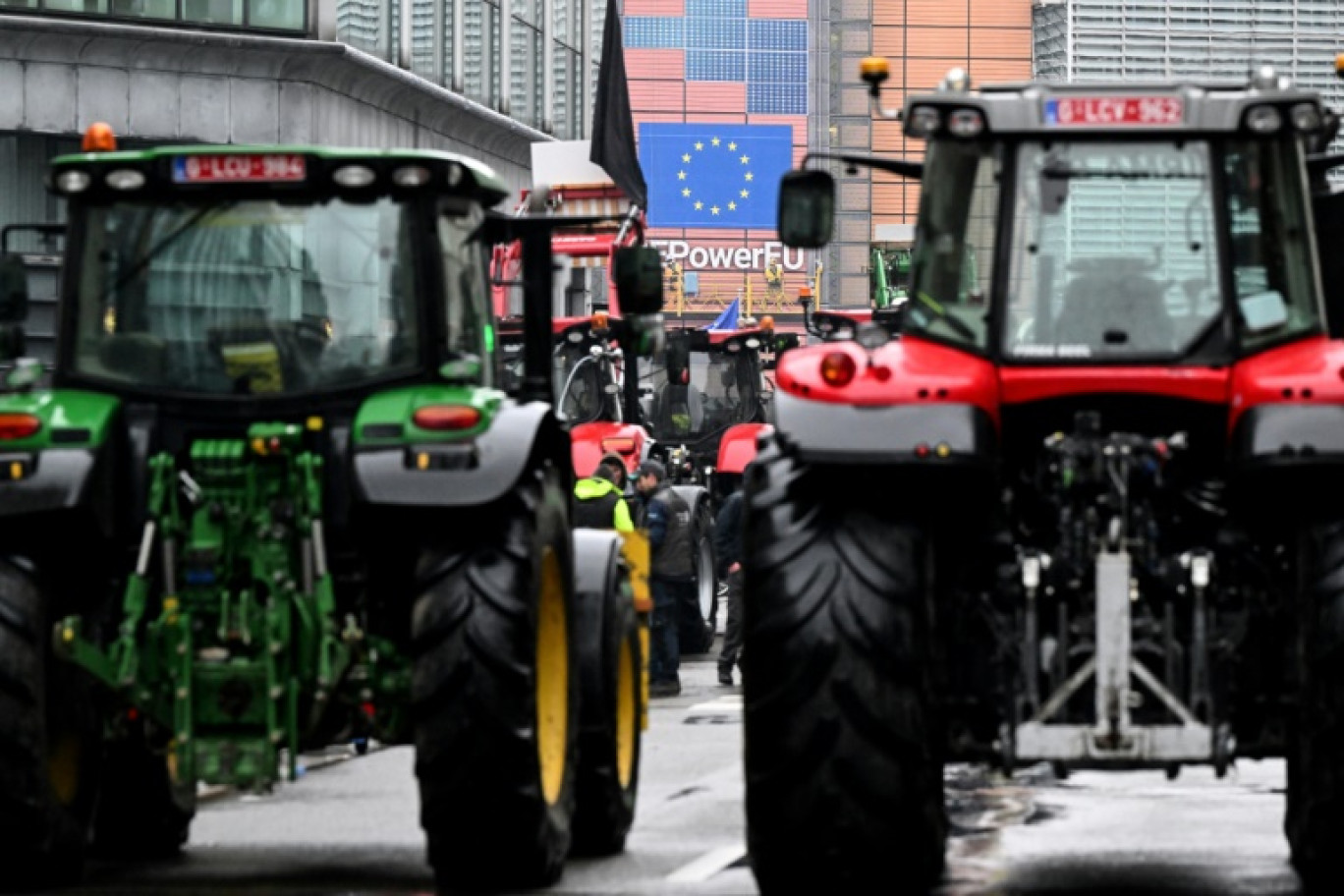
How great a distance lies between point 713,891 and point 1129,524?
214cm

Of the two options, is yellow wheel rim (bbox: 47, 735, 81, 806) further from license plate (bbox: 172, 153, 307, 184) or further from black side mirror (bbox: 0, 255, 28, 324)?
license plate (bbox: 172, 153, 307, 184)

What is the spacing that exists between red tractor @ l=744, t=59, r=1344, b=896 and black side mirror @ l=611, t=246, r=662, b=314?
143 centimetres

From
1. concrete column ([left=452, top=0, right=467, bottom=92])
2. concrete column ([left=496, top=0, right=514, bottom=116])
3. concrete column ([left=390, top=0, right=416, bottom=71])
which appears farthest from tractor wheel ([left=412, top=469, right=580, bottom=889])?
concrete column ([left=496, top=0, right=514, bottom=116])

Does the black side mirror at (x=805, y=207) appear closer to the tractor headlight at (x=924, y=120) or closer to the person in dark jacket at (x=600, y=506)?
the tractor headlight at (x=924, y=120)

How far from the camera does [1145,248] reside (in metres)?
11.6

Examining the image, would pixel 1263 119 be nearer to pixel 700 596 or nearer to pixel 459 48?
pixel 700 596

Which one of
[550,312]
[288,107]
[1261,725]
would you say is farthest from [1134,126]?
[288,107]

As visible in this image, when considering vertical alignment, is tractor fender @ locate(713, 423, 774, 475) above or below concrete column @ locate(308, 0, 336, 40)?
below

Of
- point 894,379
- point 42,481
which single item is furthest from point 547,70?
point 894,379

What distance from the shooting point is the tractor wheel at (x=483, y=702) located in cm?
1181

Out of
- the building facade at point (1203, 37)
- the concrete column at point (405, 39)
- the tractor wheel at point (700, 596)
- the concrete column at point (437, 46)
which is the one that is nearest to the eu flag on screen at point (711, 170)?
the building facade at point (1203, 37)

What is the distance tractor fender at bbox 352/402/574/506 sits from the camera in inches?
470

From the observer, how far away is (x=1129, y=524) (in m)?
11.0

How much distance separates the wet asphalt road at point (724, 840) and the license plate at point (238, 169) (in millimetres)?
2551
